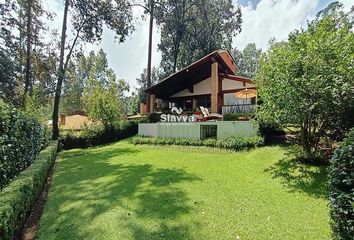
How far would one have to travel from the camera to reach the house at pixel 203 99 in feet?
54.2

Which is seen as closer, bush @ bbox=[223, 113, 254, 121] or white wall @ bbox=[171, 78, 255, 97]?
bush @ bbox=[223, 113, 254, 121]

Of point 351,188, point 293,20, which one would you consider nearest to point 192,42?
point 293,20

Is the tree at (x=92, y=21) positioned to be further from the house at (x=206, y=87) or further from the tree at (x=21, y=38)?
the house at (x=206, y=87)

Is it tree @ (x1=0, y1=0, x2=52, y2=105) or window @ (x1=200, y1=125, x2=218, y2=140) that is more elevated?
tree @ (x1=0, y1=0, x2=52, y2=105)

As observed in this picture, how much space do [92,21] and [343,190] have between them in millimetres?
23862

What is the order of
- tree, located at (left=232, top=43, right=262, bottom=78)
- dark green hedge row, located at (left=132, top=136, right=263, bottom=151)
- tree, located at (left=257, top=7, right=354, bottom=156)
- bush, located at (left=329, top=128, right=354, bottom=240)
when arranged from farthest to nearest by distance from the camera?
tree, located at (left=232, top=43, right=262, bottom=78) → dark green hedge row, located at (left=132, top=136, right=263, bottom=151) → tree, located at (left=257, top=7, right=354, bottom=156) → bush, located at (left=329, top=128, right=354, bottom=240)

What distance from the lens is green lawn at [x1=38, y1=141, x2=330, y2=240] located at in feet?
16.6

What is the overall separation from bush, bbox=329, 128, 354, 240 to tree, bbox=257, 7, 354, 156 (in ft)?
16.0

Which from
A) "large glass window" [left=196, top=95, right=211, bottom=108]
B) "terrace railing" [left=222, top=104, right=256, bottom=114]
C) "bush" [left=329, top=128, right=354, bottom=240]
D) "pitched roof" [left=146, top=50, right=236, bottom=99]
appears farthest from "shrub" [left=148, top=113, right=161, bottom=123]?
"bush" [left=329, top=128, right=354, bottom=240]

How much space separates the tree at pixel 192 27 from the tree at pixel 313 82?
82.9ft

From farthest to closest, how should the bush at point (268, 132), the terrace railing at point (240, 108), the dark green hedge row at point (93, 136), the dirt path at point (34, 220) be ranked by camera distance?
the dark green hedge row at point (93, 136)
the terrace railing at point (240, 108)
the bush at point (268, 132)
the dirt path at point (34, 220)

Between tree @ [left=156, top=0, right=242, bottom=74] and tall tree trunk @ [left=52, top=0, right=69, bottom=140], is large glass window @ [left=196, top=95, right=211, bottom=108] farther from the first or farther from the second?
tall tree trunk @ [left=52, top=0, right=69, bottom=140]

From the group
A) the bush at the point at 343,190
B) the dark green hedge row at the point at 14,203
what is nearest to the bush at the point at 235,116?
the dark green hedge row at the point at 14,203

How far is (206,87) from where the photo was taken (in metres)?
24.2
